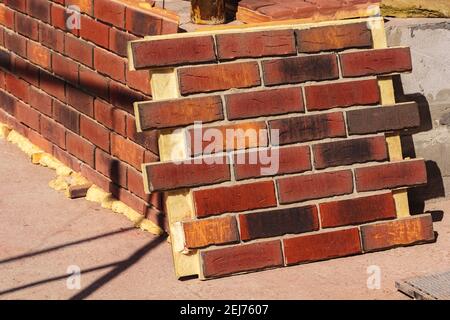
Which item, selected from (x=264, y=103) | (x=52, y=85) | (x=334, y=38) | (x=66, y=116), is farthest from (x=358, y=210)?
(x=52, y=85)

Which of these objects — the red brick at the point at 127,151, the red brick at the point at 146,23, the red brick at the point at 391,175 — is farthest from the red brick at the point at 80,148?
the red brick at the point at 391,175

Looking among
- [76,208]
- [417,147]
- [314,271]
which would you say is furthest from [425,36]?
[76,208]

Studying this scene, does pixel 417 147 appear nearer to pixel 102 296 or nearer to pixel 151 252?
pixel 151 252

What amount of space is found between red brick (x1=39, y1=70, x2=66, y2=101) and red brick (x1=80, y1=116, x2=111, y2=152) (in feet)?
0.85

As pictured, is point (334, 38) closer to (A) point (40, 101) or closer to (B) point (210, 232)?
(B) point (210, 232)

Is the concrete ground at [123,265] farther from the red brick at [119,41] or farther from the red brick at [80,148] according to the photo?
the red brick at [119,41]

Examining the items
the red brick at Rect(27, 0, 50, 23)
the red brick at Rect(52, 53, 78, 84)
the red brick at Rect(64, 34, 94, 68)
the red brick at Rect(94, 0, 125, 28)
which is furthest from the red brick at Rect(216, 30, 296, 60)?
the red brick at Rect(27, 0, 50, 23)

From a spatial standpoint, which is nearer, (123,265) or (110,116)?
(123,265)

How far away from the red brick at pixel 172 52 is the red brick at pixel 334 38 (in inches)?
16.5

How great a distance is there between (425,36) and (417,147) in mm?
536

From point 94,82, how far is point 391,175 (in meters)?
1.58

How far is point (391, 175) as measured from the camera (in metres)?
4.92

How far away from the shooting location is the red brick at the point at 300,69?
4.81 meters

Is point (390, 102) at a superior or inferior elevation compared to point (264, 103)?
inferior
